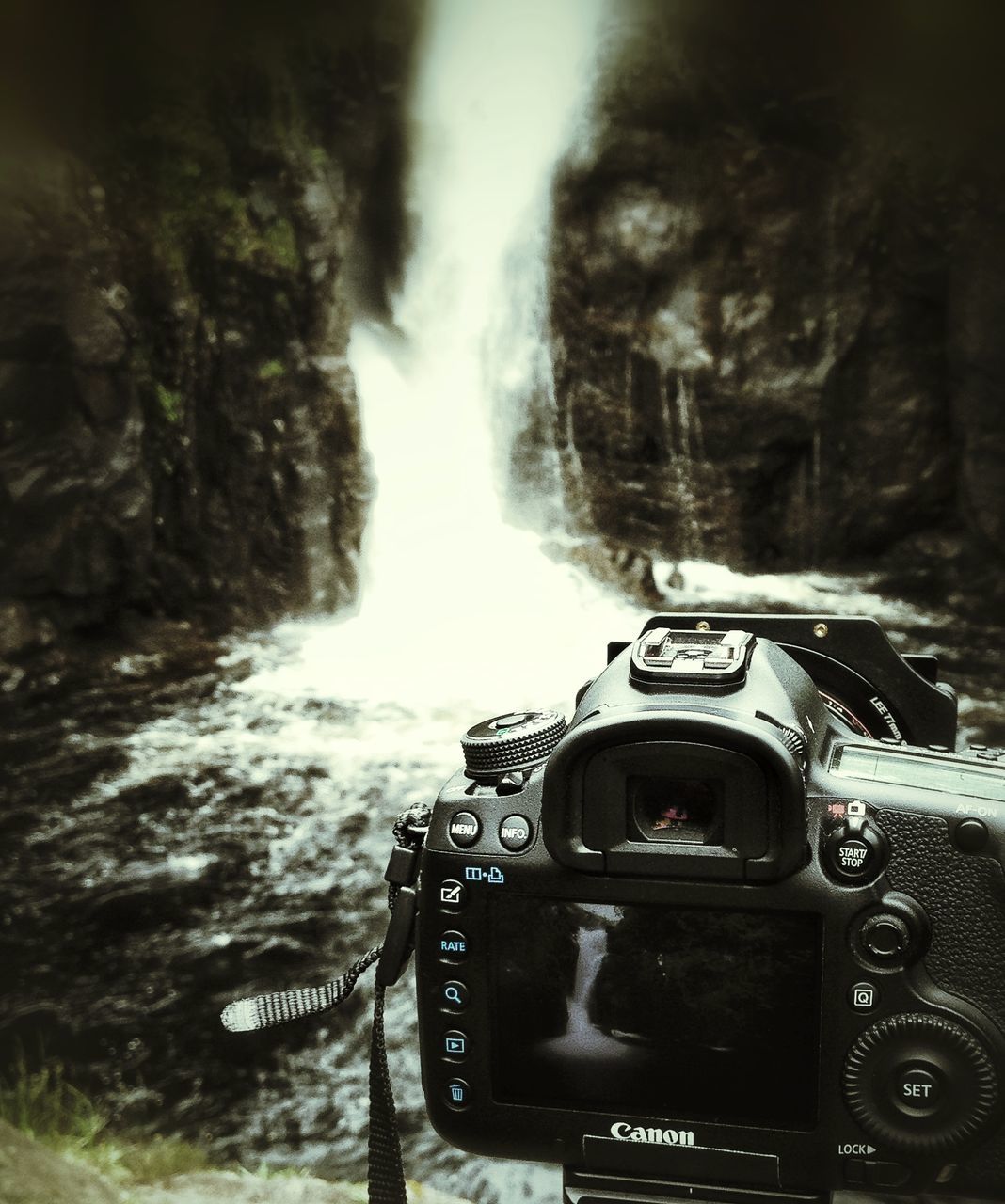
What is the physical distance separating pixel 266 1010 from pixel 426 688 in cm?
72

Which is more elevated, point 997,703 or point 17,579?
point 17,579

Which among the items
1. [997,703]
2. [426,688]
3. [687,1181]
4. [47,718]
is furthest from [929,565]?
[47,718]

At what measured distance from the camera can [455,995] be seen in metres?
0.60

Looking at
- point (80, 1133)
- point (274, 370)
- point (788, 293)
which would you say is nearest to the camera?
point (80, 1133)

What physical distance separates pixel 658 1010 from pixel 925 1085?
13 centimetres

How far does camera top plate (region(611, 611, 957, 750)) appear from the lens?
0.72 metres

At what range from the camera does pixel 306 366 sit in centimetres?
143

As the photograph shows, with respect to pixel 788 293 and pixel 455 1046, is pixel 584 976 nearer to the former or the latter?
pixel 455 1046

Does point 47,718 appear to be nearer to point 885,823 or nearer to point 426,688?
point 426,688

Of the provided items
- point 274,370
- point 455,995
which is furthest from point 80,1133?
point 274,370

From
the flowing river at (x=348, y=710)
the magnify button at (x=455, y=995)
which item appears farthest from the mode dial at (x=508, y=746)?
the flowing river at (x=348, y=710)

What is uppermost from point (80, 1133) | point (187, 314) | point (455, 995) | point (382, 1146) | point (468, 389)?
point (187, 314)

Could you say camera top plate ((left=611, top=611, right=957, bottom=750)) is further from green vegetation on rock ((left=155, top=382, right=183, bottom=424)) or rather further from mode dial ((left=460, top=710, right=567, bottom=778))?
green vegetation on rock ((left=155, top=382, right=183, bottom=424))

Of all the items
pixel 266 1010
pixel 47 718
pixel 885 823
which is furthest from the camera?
pixel 47 718
